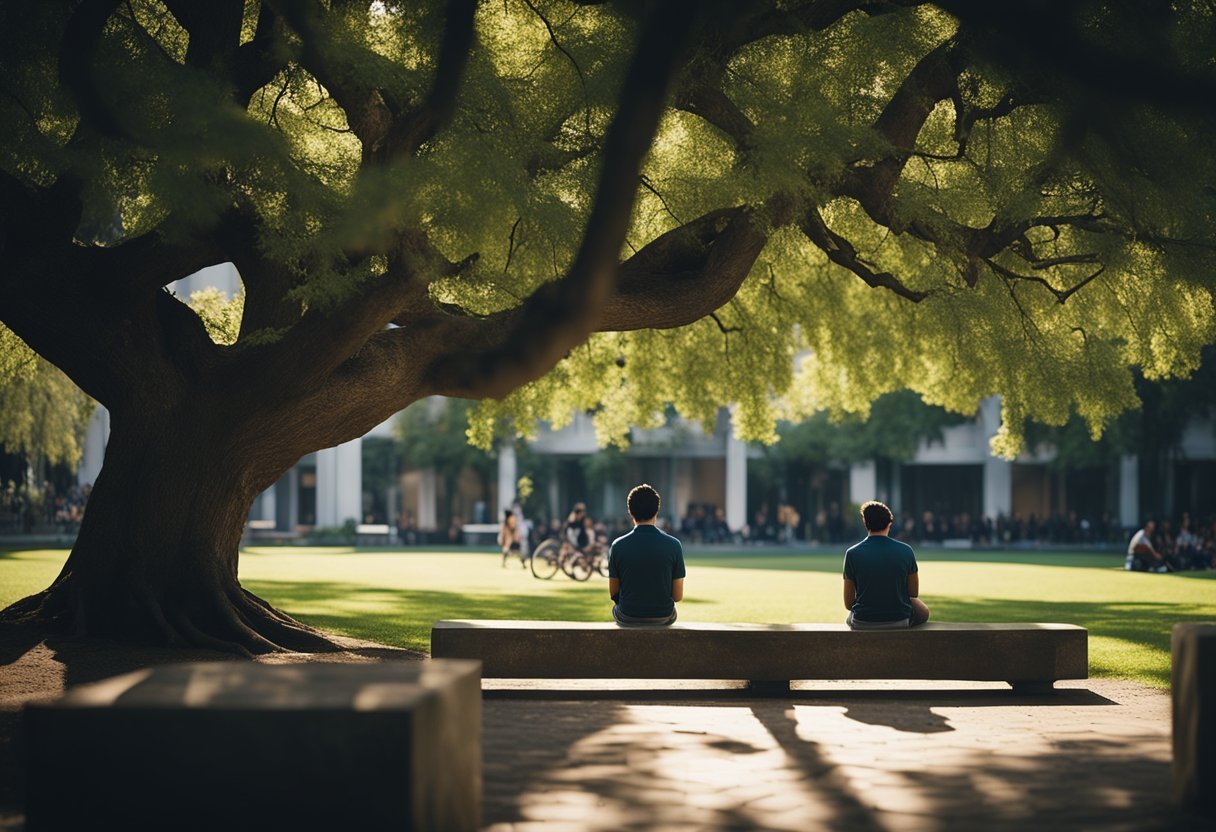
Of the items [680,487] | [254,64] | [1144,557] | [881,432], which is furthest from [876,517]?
[680,487]

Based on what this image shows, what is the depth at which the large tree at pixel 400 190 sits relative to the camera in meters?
10.9

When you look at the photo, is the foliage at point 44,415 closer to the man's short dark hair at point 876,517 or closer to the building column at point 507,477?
the man's short dark hair at point 876,517

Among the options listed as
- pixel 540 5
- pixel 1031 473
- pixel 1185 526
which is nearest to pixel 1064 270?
pixel 540 5

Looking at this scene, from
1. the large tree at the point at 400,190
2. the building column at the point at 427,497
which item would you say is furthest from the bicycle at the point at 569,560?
the building column at the point at 427,497

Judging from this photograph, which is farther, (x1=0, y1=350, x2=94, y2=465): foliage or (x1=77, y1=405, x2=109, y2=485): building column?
(x1=77, y1=405, x2=109, y2=485): building column

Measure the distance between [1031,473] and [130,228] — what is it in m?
54.1

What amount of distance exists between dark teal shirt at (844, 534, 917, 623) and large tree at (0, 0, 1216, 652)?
9.87ft

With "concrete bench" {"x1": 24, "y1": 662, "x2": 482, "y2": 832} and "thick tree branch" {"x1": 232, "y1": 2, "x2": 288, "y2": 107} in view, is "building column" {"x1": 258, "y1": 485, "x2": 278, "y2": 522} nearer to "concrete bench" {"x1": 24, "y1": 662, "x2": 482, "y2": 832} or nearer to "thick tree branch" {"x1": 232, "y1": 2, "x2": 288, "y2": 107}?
"thick tree branch" {"x1": 232, "y1": 2, "x2": 288, "y2": 107}

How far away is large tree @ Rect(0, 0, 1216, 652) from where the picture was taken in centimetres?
1088

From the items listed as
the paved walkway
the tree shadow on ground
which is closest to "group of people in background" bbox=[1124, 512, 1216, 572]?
the tree shadow on ground

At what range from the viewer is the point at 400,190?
10500mm

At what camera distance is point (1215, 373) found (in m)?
45.4

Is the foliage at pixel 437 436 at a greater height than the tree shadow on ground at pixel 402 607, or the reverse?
the foliage at pixel 437 436

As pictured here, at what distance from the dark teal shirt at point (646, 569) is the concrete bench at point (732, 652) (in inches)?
6.8
